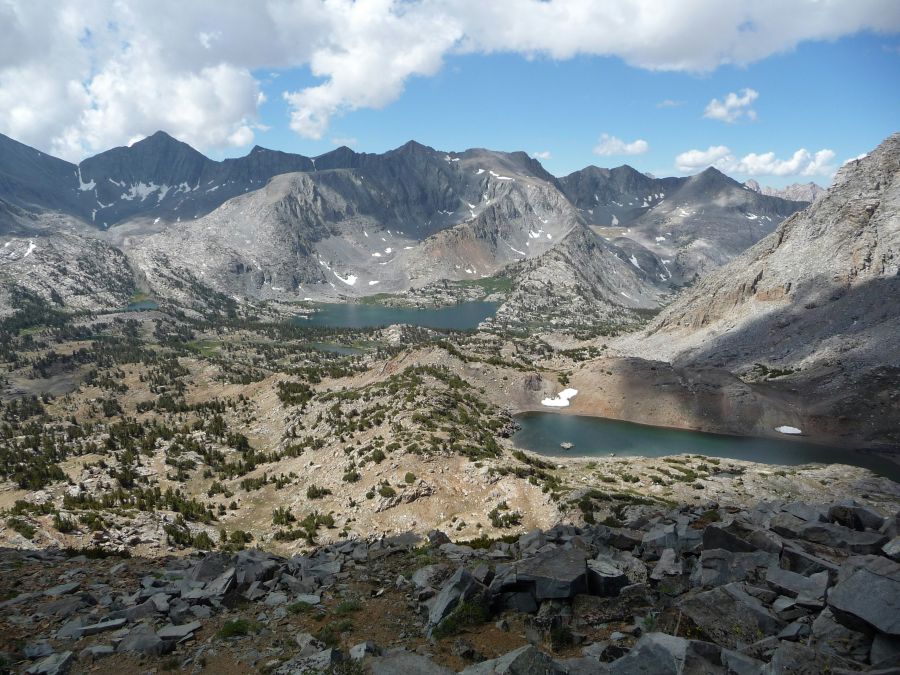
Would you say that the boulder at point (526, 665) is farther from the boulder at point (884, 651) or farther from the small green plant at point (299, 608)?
the small green plant at point (299, 608)

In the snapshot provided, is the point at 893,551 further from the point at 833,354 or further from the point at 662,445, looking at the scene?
the point at 833,354

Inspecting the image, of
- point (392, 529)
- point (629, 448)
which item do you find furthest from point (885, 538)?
point (629, 448)

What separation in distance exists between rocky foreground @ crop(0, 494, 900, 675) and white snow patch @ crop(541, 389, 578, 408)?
7896cm

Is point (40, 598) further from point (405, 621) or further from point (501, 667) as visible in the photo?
point (501, 667)

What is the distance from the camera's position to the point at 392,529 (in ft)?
135

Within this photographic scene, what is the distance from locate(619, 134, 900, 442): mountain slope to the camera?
9631 cm

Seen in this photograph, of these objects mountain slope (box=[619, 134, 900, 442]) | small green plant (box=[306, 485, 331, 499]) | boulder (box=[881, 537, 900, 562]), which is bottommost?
small green plant (box=[306, 485, 331, 499])

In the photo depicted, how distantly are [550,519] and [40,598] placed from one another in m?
32.7

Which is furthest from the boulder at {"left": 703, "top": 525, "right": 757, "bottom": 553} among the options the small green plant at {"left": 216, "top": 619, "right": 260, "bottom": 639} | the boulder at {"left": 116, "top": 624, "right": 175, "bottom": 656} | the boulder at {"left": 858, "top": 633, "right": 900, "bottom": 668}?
the boulder at {"left": 116, "top": 624, "right": 175, "bottom": 656}

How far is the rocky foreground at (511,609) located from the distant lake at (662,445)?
5676cm

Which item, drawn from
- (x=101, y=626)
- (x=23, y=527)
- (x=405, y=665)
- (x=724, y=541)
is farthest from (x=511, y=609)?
(x=23, y=527)

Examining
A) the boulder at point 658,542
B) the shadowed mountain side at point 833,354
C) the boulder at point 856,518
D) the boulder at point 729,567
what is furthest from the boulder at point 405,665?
the shadowed mountain side at point 833,354

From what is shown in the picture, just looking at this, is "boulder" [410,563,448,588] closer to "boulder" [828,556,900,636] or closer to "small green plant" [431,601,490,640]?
"small green plant" [431,601,490,640]

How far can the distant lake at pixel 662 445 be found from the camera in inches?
3076
